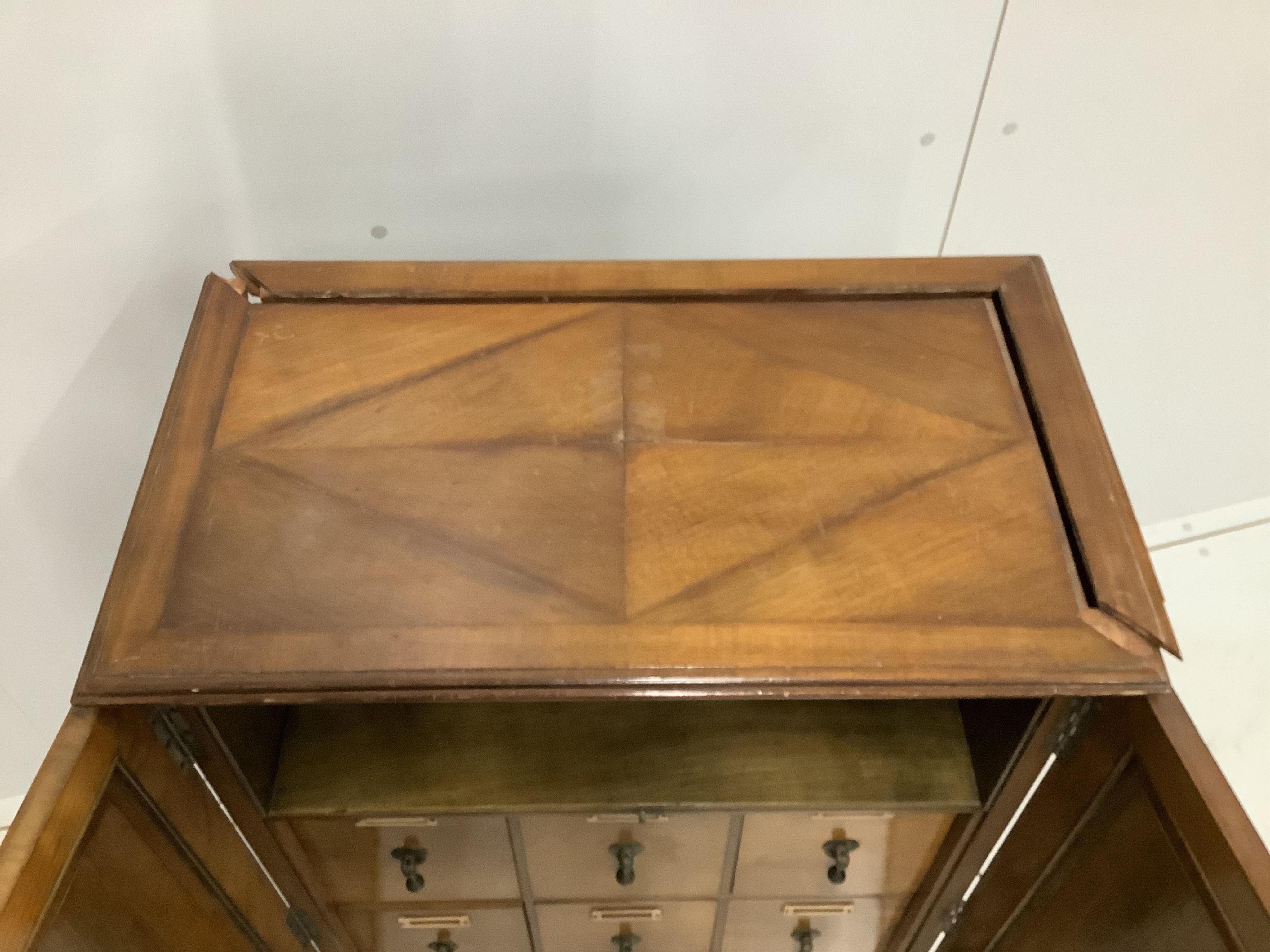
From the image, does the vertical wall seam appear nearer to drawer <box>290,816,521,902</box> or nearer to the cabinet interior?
the cabinet interior

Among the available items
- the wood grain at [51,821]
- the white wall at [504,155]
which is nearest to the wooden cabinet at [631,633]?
the wood grain at [51,821]

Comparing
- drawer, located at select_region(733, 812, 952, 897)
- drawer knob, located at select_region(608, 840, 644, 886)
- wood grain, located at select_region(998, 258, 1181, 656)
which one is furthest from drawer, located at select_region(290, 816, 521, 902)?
wood grain, located at select_region(998, 258, 1181, 656)

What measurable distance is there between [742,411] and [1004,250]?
53 cm

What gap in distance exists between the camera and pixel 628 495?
66 centimetres

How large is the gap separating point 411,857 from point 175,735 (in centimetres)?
28

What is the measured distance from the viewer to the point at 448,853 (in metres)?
0.86

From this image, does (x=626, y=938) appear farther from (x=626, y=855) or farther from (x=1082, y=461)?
(x=1082, y=461)

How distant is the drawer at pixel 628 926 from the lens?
3.12 ft

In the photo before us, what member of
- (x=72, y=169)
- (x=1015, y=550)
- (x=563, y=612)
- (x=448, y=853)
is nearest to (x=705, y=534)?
(x=563, y=612)

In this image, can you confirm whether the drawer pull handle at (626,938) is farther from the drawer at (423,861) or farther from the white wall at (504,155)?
the white wall at (504,155)

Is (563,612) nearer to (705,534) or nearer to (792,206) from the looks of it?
(705,534)

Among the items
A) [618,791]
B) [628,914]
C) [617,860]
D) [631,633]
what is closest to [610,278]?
[631,633]

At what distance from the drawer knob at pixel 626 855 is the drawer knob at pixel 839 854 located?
18 cm

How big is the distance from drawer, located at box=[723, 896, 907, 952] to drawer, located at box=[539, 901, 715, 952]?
0.03m
